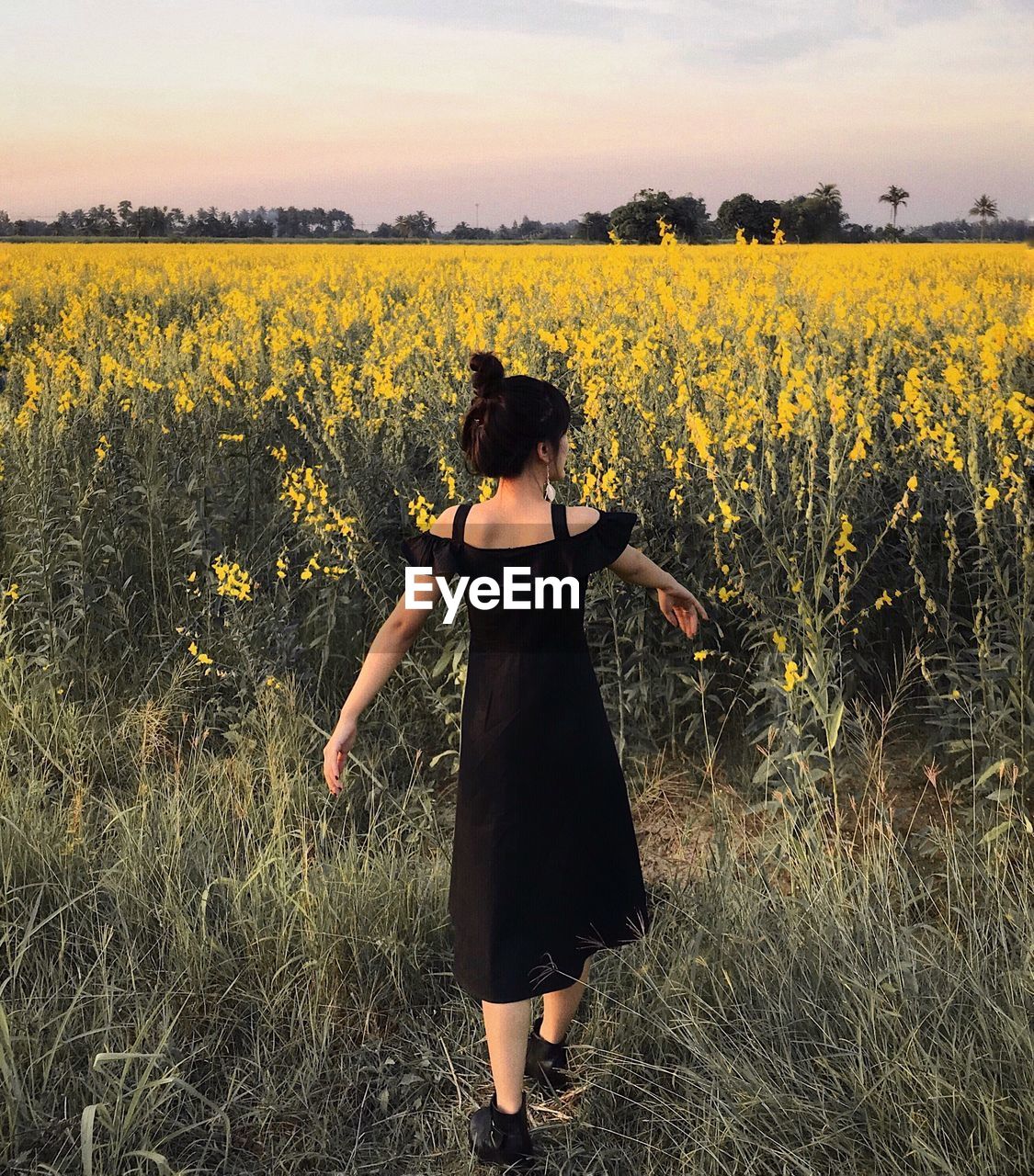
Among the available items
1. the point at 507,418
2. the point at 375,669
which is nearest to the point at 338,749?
the point at 375,669

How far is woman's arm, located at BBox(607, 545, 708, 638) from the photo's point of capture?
2401 millimetres

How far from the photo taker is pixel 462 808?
2375 mm

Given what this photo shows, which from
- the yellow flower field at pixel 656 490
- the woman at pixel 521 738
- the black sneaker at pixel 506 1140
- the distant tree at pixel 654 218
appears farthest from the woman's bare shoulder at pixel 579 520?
the distant tree at pixel 654 218

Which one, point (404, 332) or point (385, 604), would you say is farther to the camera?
point (404, 332)

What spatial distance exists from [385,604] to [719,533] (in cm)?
136

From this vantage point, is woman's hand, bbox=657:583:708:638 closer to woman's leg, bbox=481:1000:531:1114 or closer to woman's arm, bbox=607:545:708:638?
woman's arm, bbox=607:545:708:638

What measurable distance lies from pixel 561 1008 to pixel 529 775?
59 cm

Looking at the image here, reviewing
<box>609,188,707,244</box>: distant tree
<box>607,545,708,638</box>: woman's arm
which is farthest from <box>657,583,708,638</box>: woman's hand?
<box>609,188,707,244</box>: distant tree

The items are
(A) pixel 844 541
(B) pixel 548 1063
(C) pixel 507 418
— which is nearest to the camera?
(C) pixel 507 418

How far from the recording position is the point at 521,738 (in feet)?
7.54

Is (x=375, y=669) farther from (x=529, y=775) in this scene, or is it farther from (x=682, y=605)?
(x=682, y=605)

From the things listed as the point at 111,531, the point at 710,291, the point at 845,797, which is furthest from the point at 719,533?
the point at 710,291

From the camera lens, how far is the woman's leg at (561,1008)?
2.47 metres

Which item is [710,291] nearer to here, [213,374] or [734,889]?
[213,374]
